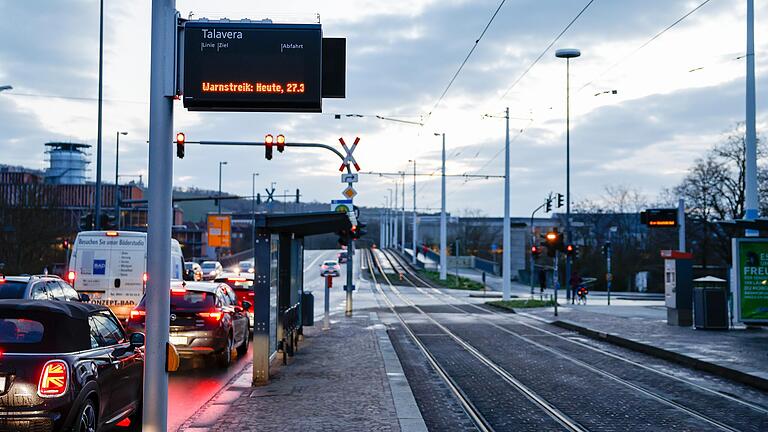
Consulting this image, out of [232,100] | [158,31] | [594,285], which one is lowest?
[594,285]

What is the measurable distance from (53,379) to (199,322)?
8401 mm

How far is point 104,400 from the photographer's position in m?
8.30

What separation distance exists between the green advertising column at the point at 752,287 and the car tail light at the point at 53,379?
19.0m

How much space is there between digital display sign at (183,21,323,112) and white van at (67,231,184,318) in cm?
1483

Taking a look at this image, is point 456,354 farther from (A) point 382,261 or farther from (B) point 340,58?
(A) point 382,261

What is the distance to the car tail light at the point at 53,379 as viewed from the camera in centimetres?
724

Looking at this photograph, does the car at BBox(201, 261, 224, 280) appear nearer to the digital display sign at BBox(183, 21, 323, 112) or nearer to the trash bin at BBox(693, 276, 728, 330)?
the trash bin at BBox(693, 276, 728, 330)

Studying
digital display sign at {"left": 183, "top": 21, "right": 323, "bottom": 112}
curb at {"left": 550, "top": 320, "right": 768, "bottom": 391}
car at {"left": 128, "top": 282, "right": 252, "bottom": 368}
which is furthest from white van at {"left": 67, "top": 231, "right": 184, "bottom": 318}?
digital display sign at {"left": 183, "top": 21, "right": 323, "bottom": 112}

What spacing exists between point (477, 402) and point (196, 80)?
21.9ft

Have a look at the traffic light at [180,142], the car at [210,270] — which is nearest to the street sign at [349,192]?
the traffic light at [180,142]

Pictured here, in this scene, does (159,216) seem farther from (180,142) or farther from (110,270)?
(180,142)

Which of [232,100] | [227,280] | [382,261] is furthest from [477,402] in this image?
[382,261]

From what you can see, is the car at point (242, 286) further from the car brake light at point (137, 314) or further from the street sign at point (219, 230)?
the street sign at point (219, 230)

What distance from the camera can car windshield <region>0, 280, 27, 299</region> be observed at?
53.7 ft
